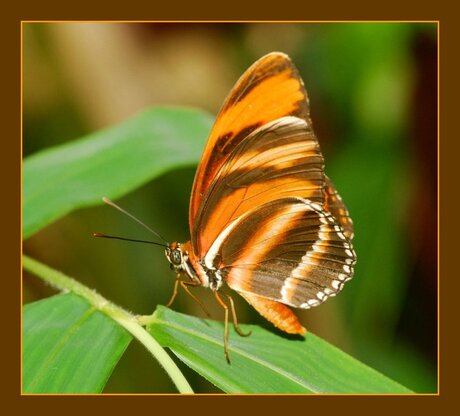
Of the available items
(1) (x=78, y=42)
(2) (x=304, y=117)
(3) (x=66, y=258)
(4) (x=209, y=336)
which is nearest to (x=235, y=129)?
(2) (x=304, y=117)

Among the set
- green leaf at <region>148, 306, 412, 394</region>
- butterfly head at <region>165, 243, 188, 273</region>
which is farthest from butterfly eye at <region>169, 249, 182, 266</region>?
green leaf at <region>148, 306, 412, 394</region>

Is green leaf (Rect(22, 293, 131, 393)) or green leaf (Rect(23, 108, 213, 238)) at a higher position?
green leaf (Rect(23, 108, 213, 238))

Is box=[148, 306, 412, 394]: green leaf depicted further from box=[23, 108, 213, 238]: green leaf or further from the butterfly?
box=[23, 108, 213, 238]: green leaf

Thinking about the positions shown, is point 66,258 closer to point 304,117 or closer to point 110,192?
point 110,192

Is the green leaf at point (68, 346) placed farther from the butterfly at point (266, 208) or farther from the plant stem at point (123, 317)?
the butterfly at point (266, 208)

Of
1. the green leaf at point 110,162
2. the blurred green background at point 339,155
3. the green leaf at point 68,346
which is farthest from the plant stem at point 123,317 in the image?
the blurred green background at point 339,155

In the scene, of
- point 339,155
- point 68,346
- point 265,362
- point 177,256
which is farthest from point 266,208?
point 339,155

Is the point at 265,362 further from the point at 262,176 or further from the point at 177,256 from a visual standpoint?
the point at 262,176
